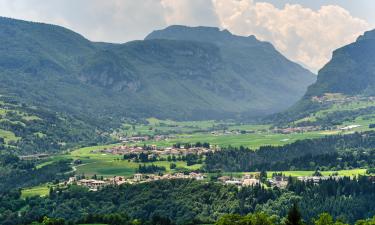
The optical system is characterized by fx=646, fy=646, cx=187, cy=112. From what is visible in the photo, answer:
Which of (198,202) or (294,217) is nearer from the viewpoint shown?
(294,217)

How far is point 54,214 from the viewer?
593 ft

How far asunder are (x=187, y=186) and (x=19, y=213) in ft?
167

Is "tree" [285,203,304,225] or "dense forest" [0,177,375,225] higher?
"tree" [285,203,304,225]

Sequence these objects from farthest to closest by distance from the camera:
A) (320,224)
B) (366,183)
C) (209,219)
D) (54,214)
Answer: (366,183) < (54,214) < (209,219) < (320,224)

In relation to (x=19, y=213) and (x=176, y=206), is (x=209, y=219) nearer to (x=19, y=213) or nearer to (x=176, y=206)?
(x=176, y=206)

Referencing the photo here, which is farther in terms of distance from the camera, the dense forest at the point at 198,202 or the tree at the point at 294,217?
the dense forest at the point at 198,202

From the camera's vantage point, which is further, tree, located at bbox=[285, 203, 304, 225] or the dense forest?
the dense forest

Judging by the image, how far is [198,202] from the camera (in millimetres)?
184000

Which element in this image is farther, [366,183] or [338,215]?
[366,183]

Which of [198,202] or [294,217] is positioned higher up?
[294,217]

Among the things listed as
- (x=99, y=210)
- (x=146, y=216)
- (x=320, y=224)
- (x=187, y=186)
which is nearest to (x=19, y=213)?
(x=99, y=210)

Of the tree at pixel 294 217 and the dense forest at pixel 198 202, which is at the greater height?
the tree at pixel 294 217

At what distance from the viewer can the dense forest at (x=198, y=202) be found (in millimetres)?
175625

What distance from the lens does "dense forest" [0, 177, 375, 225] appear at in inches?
6914
